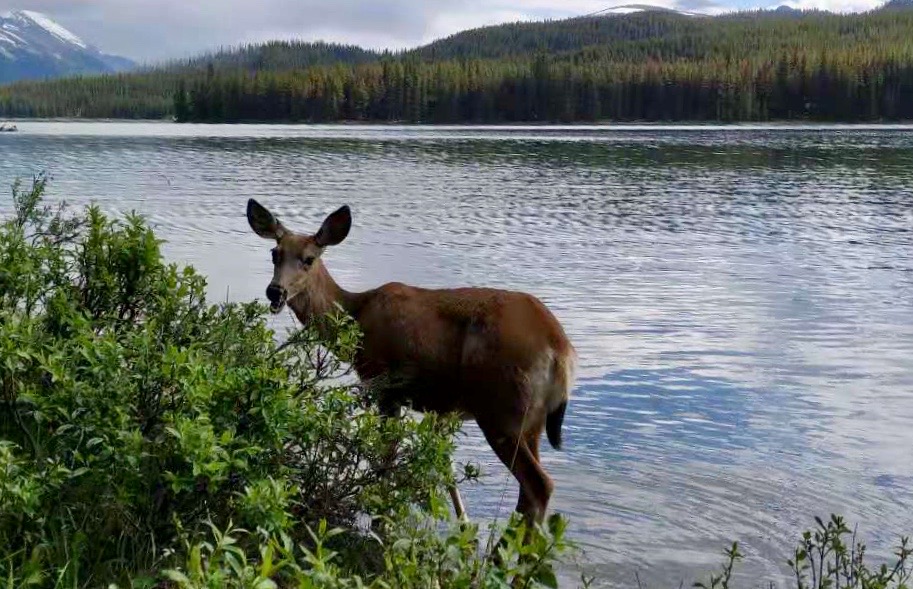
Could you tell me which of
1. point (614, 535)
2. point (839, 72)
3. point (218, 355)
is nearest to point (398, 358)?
point (218, 355)

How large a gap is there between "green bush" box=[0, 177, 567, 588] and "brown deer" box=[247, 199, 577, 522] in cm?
75

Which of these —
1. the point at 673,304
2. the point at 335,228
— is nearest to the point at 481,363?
the point at 335,228

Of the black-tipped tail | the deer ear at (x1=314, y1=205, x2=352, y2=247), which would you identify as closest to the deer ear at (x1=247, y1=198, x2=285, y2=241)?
the deer ear at (x1=314, y1=205, x2=352, y2=247)

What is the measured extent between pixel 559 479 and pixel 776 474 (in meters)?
1.72

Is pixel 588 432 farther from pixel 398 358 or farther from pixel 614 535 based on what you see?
pixel 398 358

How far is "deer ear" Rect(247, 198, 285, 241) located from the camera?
364 inches

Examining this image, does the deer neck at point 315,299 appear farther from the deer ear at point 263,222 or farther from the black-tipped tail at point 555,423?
the black-tipped tail at point 555,423

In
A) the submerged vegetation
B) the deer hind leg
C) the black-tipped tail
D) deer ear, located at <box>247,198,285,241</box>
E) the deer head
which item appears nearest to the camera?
the submerged vegetation

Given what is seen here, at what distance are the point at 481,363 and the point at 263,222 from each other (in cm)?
228

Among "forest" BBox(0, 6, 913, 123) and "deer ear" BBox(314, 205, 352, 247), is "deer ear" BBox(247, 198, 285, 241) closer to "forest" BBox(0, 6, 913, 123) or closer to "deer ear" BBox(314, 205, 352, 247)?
"deer ear" BBox(314, 205, 352, 247)

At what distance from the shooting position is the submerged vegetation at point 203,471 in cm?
533

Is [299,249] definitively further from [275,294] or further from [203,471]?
[203,471]

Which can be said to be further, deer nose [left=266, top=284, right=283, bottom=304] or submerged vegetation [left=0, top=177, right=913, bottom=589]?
deer nose [left=266, top=284, right=283, bottom=304]

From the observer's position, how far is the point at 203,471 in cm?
548
